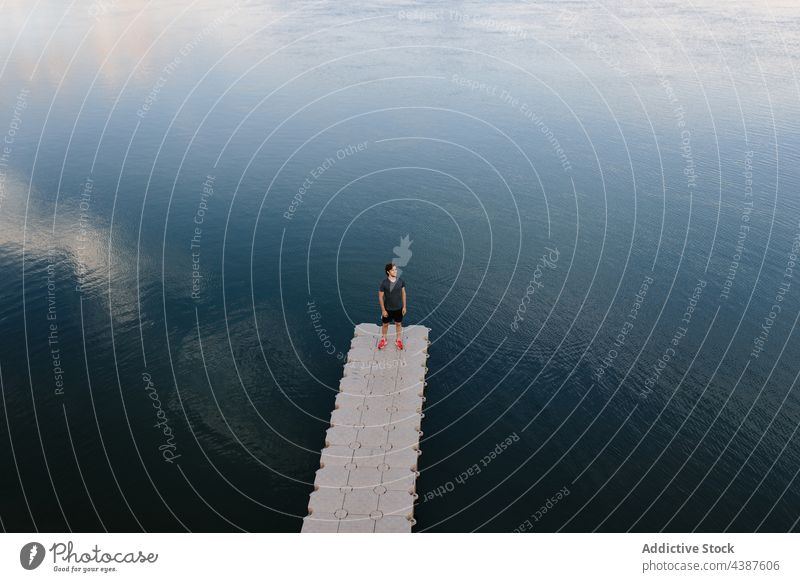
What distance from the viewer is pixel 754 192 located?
1359 inches

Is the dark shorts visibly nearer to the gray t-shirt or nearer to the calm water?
the gray t-shirt

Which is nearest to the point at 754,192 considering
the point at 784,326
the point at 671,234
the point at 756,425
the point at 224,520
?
the point at 671,234

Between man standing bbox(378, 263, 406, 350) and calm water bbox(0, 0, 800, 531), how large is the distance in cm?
225

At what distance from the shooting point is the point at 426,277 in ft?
94.7

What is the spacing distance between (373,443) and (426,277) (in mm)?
11012

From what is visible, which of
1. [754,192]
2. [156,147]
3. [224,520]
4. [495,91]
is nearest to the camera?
[224,520]

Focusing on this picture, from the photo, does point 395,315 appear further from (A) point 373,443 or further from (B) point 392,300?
(A) point 373,443

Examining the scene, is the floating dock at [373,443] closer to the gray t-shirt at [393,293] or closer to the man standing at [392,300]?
the man standing at [392,300]

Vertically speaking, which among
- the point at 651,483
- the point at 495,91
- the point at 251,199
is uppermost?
the point at 495,91

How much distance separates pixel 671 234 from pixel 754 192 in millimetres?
6750

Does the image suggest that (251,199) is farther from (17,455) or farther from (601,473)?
(601,473)

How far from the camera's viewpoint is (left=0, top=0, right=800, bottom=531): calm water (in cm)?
1967

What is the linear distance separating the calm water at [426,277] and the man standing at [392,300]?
2253 mm

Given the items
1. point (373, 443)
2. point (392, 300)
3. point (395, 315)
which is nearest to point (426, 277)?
point (395, 315)
